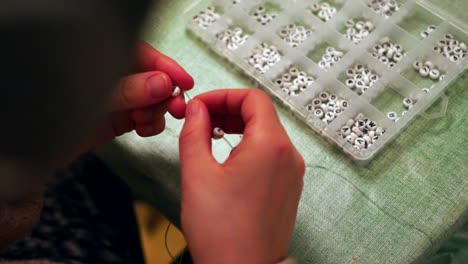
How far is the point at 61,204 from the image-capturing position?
878mm

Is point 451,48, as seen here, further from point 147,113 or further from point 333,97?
point 147,113

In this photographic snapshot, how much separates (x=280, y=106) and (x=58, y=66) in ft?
2.30

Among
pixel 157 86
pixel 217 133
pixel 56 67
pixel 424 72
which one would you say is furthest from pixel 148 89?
pixel 424 72

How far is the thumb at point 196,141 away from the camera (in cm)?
64

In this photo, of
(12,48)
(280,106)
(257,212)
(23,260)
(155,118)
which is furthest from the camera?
(280,106)

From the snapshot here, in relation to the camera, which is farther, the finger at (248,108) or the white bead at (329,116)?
the white bead at (329,116)

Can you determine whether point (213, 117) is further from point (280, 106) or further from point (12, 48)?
point (12, 48)

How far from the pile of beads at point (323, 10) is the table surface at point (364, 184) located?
23 cm

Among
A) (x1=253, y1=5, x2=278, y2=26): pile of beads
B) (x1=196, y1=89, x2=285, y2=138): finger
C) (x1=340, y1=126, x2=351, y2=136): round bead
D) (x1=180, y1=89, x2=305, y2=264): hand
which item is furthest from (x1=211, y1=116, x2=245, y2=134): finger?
(x1=253, y1=5, x2=278, y2=26): pile of beads

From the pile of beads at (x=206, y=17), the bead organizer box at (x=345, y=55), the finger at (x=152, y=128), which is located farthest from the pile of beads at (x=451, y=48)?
the finger at (x=152, y=128)

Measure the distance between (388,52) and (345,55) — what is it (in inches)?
3.8

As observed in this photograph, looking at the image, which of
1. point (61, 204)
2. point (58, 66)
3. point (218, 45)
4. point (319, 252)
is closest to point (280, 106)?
point (218, 45)

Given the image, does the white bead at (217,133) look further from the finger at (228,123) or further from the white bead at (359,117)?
the white bead at (359,117)

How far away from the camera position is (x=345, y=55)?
3.23 feet
